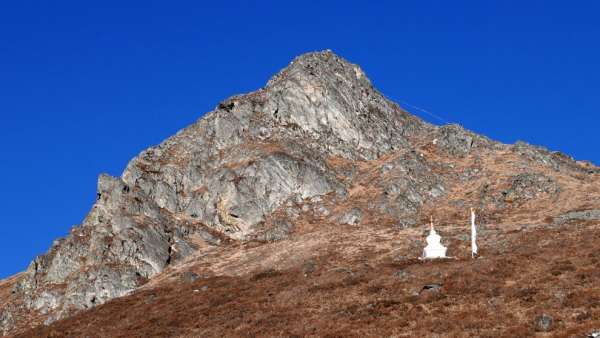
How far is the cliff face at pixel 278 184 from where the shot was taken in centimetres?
8444

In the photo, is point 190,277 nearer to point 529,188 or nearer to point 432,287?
point 432,287

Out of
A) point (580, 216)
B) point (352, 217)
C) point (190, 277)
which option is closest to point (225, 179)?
point (352, 217)

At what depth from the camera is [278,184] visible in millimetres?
101312

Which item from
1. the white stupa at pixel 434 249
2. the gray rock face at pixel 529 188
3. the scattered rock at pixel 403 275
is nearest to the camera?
the scattered rock at pixel 403 275

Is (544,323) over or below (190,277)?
below

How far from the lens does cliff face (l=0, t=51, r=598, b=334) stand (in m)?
84.4

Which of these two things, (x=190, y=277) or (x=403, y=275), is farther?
(x=190, y=277)

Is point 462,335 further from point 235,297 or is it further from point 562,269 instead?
point 235,297

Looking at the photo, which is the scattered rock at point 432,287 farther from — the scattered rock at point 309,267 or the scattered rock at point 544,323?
the scattered rock at point 309,267

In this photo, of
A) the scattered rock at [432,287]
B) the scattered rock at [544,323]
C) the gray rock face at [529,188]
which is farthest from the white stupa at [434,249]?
the gray rock face at [529,188]

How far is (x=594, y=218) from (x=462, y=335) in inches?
1704

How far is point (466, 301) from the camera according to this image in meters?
45.1

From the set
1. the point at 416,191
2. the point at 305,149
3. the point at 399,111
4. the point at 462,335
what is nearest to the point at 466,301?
the point at 462,335

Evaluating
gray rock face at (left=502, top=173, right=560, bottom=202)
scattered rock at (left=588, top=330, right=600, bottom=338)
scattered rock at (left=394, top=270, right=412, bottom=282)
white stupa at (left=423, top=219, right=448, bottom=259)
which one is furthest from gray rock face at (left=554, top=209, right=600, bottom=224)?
scattered rock at (left=588, top=330, right=600, bottom=338)
